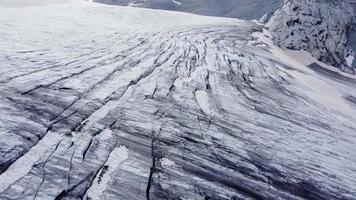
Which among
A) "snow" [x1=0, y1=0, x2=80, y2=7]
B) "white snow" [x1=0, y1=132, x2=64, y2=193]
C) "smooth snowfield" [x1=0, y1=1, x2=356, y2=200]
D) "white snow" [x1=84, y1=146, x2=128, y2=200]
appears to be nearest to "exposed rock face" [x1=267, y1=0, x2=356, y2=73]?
"smooth snowfield" [x1=0, y1=1, x2=356, y2=200]

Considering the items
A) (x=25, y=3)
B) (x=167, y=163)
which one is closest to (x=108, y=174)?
(x=167, y=163)

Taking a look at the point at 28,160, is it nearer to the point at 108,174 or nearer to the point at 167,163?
the point at 108,174

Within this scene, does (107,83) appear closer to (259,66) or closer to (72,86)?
(72,86)

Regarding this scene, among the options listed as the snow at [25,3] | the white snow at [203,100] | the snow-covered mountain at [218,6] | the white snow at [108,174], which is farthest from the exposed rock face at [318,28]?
the snow-covered mountain at [218,6]

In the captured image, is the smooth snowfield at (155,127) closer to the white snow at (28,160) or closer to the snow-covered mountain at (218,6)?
the white snow at (28,160)

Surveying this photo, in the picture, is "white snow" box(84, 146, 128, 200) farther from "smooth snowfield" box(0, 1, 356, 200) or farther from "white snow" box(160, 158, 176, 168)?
"white snow" box(160, 158, 176, 168)

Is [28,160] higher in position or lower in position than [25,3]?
higher

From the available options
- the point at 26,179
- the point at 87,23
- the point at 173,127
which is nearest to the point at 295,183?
the point at 173,127
